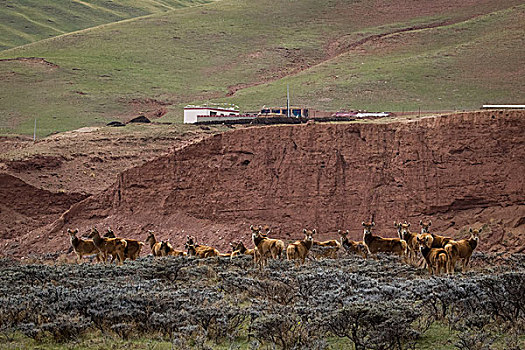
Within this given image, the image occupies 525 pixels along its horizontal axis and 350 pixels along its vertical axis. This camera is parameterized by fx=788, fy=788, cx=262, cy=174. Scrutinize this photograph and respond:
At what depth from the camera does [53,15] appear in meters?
176

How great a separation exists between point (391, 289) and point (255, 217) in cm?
1623

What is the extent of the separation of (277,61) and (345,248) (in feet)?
261

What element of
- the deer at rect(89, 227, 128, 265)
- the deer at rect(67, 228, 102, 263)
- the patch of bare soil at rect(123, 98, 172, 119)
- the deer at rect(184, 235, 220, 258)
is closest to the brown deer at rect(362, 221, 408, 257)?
the deer at rect(184, 235, 220, 258)

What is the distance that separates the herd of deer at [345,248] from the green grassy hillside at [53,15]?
13817 cm

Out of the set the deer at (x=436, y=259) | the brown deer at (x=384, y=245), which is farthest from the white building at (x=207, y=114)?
the deer at (x=436, y=259)

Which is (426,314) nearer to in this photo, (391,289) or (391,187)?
(391,289)

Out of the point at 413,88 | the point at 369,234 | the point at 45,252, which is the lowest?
the point at 45,252

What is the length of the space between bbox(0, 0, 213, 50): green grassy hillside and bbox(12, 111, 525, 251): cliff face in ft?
427

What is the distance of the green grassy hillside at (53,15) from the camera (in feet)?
535

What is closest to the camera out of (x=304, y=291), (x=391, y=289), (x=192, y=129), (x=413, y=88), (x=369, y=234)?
(x=391, y=289)

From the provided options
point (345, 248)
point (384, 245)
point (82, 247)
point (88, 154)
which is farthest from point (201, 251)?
point (88, 154)

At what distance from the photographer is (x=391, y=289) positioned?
15.9 m

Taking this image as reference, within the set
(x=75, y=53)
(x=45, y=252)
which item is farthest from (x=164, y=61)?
(x=45, y=252)

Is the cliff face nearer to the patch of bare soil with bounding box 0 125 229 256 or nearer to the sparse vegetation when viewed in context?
the patch of bare soil with bounding box 0 125 229 256
